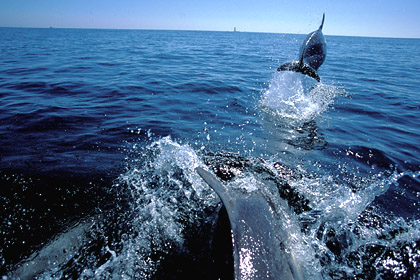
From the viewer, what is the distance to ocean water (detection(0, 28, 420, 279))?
315 centimetres

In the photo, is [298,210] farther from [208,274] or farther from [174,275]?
[174,275]

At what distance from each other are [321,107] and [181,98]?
6042 mm

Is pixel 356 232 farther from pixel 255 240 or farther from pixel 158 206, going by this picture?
pixel 158 206

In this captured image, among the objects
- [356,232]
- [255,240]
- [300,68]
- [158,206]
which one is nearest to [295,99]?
[300,68]

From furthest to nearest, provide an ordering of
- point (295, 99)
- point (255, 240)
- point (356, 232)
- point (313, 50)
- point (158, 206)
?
point (313, 50) → point (295, 99) → point (158, 206) → point (356, 232) → point (255, 240)

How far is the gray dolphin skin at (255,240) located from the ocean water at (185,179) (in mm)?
375

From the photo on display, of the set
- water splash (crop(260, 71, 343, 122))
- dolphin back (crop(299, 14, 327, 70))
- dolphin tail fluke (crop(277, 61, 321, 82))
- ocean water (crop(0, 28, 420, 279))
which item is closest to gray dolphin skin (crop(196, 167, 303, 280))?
ocean water (crop(0, 28, 420, 279))

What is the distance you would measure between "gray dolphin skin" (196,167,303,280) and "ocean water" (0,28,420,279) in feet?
1.23

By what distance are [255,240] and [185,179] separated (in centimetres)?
236

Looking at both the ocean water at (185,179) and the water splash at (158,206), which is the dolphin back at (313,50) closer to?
the ocean water at (185,179)

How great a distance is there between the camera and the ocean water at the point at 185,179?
10.3 feet

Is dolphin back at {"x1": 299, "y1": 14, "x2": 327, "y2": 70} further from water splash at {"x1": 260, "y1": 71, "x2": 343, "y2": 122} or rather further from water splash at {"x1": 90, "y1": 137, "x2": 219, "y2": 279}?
water splash at {"x1": 90, "y1": 137, "x2": 219, "y2": 279}

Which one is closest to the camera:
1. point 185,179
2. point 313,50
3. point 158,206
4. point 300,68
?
point 158,206

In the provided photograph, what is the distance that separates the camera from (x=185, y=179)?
4.67 m
